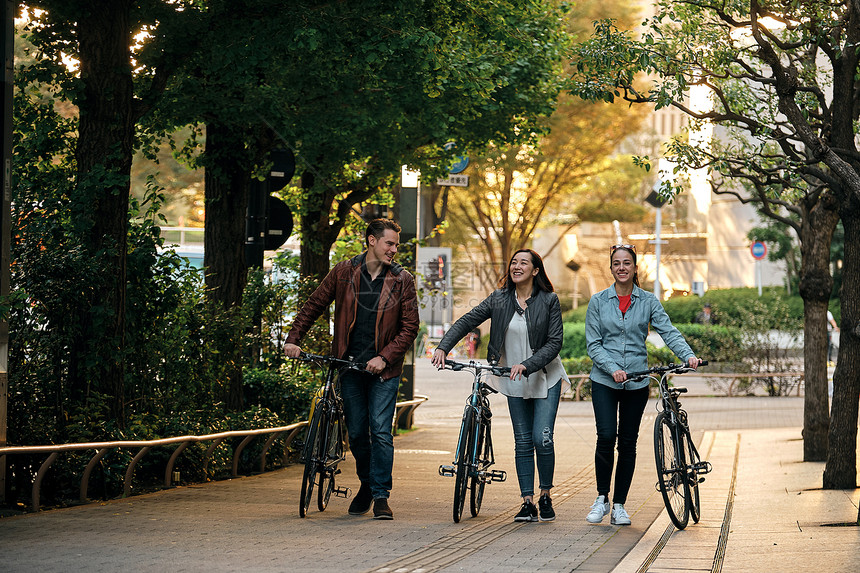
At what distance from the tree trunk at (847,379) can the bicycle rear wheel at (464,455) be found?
4.17m

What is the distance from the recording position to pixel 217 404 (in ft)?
38.1

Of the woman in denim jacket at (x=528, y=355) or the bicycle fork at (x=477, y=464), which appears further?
the woman in denim jacket at (x=528, y=355)

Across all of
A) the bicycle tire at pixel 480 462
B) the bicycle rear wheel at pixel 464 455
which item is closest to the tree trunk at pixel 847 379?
the bicycle tire at pixel 480 462

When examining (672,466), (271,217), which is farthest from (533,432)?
(271,217)

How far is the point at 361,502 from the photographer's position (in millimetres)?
8703

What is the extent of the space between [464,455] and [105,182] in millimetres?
3757

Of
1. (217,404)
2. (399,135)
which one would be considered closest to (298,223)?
(399,135)

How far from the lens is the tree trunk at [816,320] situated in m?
13.6

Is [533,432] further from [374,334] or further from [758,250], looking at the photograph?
[758,250]

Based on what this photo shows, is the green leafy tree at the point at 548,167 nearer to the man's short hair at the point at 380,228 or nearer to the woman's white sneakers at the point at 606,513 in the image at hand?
the man's short hair at the point at 380,228

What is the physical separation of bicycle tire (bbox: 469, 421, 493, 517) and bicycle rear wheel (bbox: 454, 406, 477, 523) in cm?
7

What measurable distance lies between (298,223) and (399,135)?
3416 mm

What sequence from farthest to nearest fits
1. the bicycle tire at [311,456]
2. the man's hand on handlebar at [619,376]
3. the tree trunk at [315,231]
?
1. the tree trunk at [315,231]
2. the bicycle tire at [311,456]
3. the man's hand on handlebar at [619,376]

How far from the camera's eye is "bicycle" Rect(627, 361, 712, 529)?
27.2 ft
